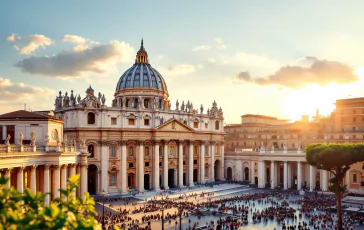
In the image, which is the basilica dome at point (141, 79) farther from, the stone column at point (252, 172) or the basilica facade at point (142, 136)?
the stone column at point (252, 172)

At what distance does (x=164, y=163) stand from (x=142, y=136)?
581 cm

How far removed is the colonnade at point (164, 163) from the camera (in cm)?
5300

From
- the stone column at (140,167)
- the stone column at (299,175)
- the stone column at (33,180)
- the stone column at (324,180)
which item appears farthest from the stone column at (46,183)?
the stone column at (324,180)

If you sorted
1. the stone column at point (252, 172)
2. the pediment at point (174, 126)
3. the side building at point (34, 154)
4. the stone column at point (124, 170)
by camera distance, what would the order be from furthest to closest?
the stone column at point (252, 172) → the pediment at point (174, 126) → the stone column at point (124, 170) → the side building at point (34, 154)

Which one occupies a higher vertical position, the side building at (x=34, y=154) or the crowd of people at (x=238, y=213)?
the side building at (x=34, y=154)

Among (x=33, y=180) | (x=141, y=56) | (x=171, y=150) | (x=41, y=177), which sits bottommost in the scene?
(x=41, y=177)

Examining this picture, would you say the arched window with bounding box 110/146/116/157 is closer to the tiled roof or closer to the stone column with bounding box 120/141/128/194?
the stone column with bounding box 120/141/128/194

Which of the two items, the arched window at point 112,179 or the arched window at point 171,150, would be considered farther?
the arched window at point 171,150

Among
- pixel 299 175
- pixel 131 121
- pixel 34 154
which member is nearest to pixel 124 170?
pixel 131 121

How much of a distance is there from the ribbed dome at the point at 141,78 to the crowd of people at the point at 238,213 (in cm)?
2473

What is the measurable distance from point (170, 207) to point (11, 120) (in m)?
19.8

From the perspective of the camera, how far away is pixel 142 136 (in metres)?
55.8

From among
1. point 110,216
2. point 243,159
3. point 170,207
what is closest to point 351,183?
point 243,159

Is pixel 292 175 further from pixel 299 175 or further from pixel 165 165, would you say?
pixel 165 165
